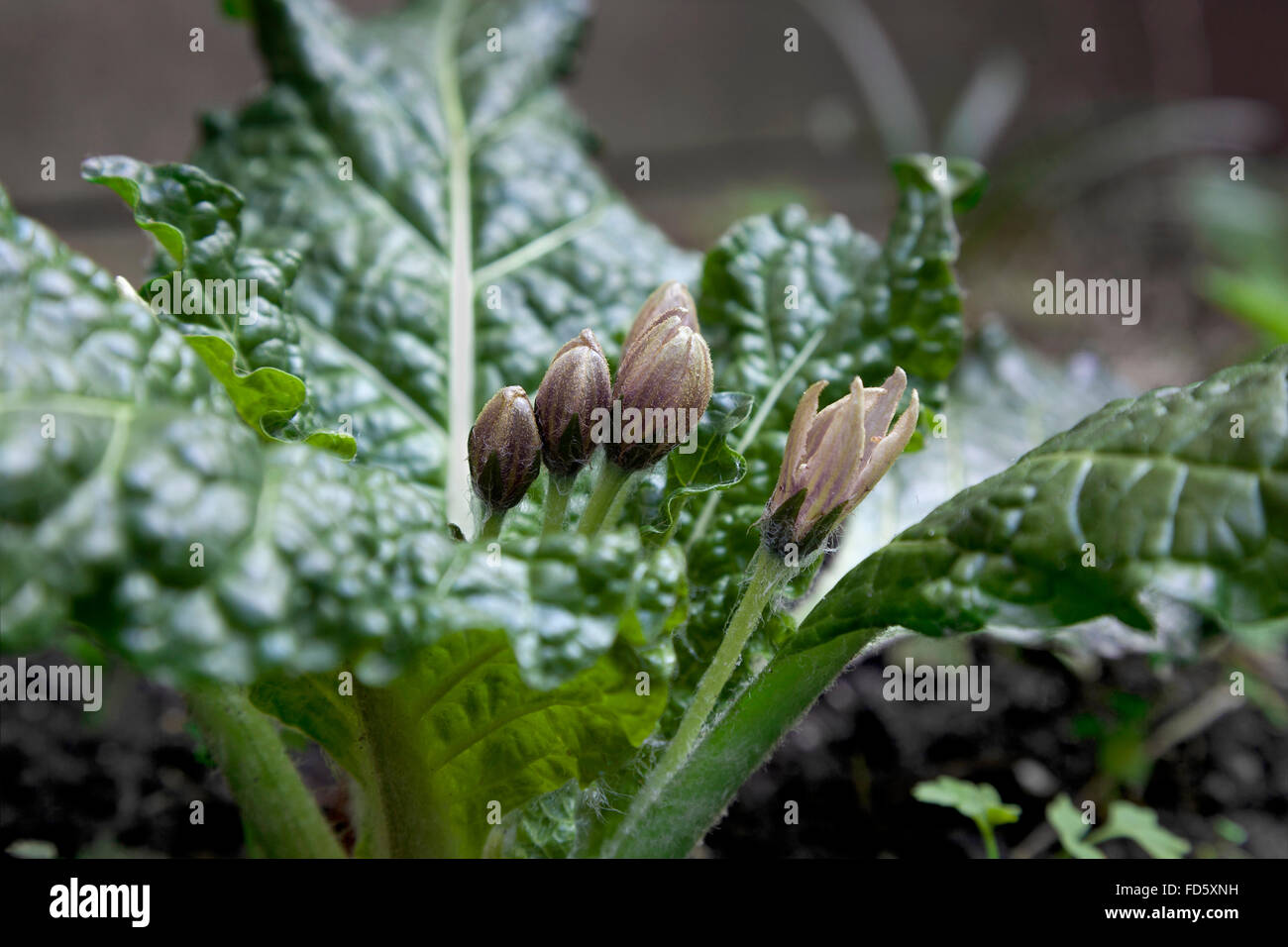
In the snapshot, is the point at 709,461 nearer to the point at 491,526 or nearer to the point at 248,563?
the point at 491,526

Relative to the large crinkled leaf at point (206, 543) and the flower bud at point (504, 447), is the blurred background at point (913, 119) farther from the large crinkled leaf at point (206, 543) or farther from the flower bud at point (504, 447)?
the large crinkled leaf at point (206, 543)

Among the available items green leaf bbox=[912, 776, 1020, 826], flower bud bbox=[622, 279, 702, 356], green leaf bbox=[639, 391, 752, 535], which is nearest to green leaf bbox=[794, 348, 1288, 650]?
green leaf bbox=[639, 391, 752, 535]

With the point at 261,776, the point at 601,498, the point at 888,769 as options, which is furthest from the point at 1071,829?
the point at 261,776

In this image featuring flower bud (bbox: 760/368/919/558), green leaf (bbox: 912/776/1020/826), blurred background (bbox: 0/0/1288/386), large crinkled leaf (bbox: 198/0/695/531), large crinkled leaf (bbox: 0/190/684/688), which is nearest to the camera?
large crinkled leaf (bbox: 0/190/684/688)

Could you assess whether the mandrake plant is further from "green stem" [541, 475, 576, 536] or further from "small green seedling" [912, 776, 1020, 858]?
"small green seedling" [912, 776, 1020, 858]
